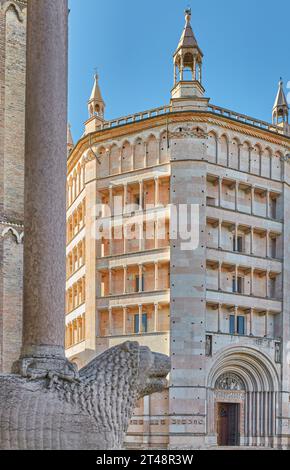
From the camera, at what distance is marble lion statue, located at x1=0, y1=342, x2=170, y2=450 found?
615cm

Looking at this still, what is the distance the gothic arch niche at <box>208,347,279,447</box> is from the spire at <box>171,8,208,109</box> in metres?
12.3

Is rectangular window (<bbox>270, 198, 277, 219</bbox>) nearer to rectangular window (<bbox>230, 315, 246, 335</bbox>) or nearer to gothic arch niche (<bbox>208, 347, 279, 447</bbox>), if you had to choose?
rectangular window (<bbox>230, 315, 246, 335</bbox>)

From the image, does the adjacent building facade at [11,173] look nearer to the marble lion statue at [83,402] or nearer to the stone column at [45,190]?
the stone column at [45,190]

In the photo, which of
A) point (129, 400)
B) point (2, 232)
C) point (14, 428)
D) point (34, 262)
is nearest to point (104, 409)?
point (129, 400)

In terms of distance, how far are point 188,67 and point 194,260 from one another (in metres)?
9.91

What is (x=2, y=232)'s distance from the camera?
52.5 feet

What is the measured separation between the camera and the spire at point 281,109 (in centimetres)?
3704

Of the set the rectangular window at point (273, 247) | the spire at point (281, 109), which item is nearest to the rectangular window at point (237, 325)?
the rectangular window at point (273, 247)

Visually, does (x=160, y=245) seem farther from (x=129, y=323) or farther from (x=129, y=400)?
(x=129, y=400)

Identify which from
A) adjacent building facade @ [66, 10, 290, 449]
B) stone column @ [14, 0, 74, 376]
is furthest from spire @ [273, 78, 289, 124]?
stone column @ [14, 0, 74, 376]

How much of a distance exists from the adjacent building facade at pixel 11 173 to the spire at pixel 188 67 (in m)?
17.3

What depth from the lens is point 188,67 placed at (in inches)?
1352

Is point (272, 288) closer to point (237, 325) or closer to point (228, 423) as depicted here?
point (237, 325)
